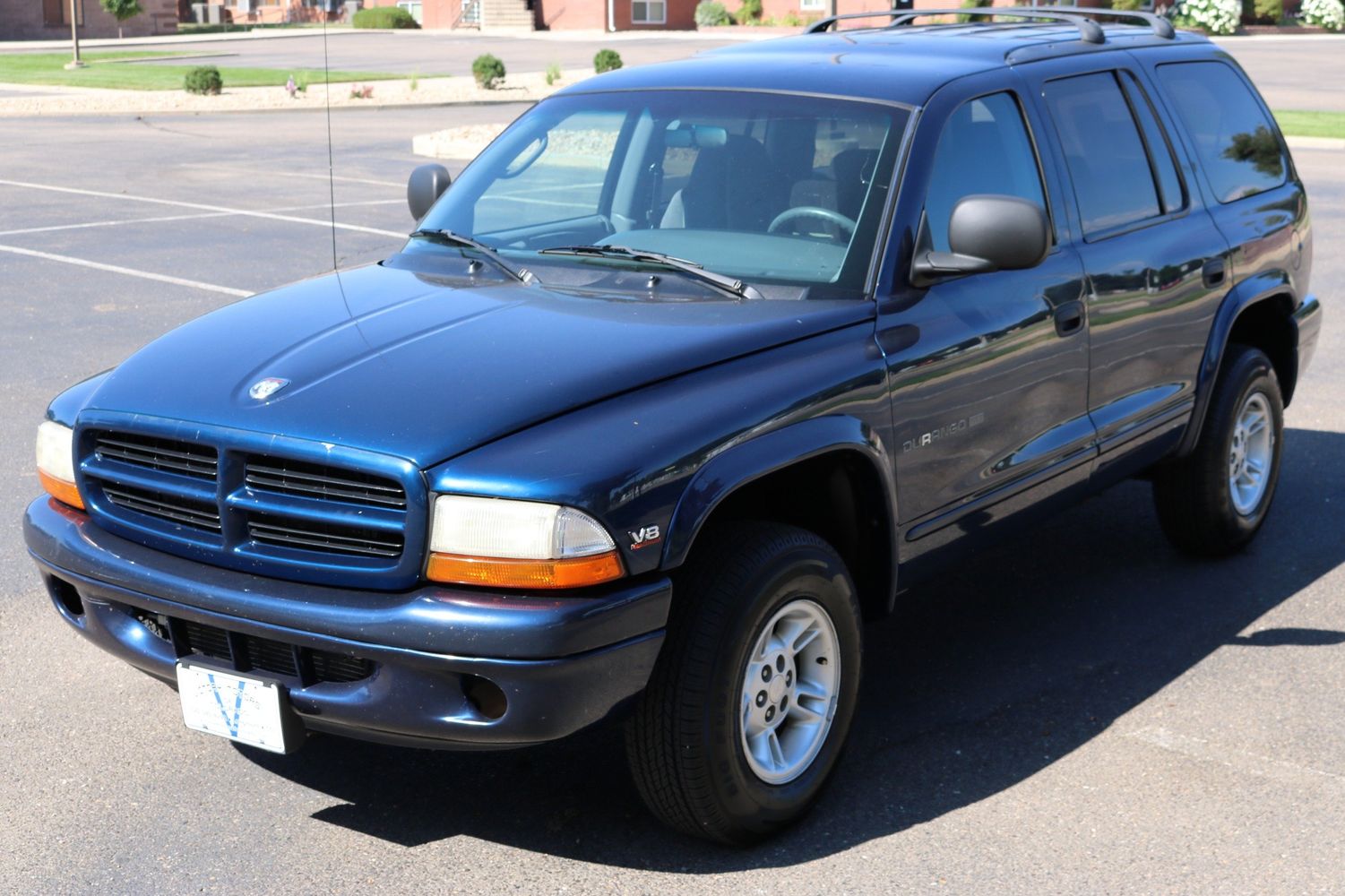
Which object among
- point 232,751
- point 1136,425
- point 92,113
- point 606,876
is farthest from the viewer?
point 92,113

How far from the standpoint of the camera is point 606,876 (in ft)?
12.7

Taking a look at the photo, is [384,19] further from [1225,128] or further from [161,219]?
[1225,128]

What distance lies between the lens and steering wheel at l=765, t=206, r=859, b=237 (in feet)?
14.9

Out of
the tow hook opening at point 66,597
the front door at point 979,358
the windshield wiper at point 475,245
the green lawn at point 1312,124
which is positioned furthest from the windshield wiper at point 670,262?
the green lawn at point 1312,124

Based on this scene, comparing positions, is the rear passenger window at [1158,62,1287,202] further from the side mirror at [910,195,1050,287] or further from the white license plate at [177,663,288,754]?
the white license plate at [177,663,288,754]

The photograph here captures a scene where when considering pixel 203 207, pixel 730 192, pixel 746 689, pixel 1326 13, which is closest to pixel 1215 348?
pixel 730 192

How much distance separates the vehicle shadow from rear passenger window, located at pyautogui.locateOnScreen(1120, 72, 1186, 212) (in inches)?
57.1

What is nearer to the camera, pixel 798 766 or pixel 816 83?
pixel 798 766

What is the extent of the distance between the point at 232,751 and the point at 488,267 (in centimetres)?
156

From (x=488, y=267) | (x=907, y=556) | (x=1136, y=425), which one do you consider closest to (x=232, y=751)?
(x=488, y=267)

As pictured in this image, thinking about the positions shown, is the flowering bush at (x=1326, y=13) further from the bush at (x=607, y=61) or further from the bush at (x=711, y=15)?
the bush at (x=607, y=61)

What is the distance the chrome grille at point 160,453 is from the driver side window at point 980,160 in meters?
2.07

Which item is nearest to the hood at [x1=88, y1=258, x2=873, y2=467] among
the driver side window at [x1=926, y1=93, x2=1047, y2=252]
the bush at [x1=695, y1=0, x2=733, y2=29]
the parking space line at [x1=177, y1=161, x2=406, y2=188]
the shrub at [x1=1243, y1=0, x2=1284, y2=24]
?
the driver side window at [x1=926, y1=93, x2=1047, y2=252]

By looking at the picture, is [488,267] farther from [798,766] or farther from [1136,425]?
[1136,425]
